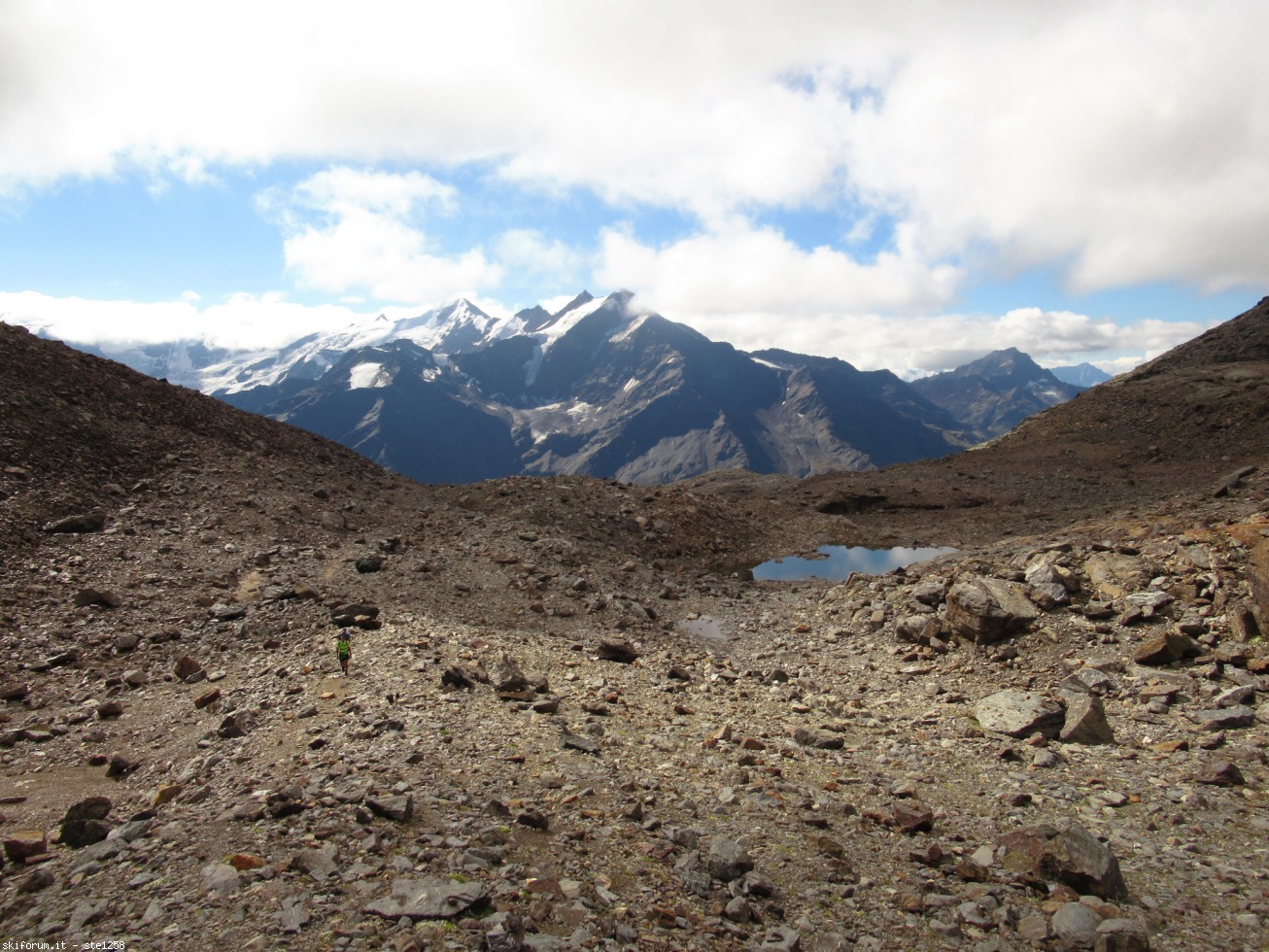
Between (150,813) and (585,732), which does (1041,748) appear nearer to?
(585,732)

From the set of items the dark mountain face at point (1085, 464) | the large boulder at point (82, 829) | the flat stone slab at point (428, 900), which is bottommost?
the flat stone slab at point (428, 900)

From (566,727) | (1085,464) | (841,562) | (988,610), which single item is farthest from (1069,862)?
(1085,464)

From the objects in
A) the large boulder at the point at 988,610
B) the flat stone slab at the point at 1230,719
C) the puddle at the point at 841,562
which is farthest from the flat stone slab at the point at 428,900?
the puddle at the point at 841,562

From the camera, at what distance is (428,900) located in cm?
758

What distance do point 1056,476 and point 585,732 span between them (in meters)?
55.6

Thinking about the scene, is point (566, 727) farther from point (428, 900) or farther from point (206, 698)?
point (206, 698)

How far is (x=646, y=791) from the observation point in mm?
10852

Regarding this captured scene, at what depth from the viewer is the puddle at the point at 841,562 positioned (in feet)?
120

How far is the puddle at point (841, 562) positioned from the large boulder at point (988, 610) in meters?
15.6

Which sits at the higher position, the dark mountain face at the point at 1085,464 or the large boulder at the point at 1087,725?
the dark mountain face at the point at 1085,464

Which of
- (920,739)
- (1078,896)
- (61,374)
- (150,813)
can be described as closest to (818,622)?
(920,739)

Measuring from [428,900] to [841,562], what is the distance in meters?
35.4

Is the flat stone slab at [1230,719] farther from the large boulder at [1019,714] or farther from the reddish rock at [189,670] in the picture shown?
the reddish rock at [189,670]

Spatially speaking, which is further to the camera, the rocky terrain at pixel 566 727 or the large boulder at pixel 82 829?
the large boulder at pixel 82 829
